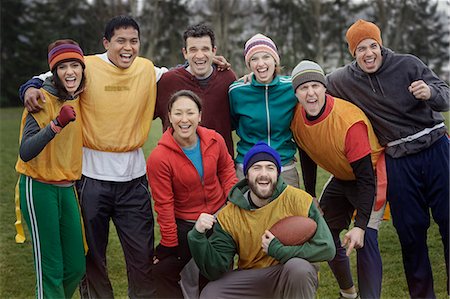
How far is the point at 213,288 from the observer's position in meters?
4.11

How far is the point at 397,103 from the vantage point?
178 inches

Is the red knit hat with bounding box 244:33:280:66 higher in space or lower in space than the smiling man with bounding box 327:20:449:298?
higher

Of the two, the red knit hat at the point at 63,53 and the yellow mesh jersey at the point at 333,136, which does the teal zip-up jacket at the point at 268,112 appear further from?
the red knit hat at the point at 63,53

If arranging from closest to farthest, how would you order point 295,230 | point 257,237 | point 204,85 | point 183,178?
point 295,230
point 257,237
point 183,178
point 204,85

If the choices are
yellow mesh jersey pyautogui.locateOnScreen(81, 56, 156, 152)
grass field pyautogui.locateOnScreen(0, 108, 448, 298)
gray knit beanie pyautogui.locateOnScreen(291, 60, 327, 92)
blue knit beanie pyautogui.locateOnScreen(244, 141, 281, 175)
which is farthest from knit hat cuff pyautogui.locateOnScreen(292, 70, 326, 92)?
grass field pyautogui.locateOnScreen(0, 108, 448, 298)

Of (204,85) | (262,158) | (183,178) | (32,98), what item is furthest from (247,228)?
(32,98)

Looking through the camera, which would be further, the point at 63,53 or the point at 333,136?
the point at 333,136

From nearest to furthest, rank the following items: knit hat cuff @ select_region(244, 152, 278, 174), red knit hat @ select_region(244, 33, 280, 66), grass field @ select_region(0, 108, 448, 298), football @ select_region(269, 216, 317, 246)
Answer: football @ select_region(269, 216, 317, 246), knit hat cuff @ select_region(244, 152, 278, 174), red knit hat @ select_region(244, 33, 280, 66), grass field @ select_region(0, 108, 448, 298)

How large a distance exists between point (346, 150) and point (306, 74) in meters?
0.63

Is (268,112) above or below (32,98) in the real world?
below

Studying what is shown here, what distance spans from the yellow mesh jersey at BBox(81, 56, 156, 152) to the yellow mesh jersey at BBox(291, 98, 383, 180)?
121cm

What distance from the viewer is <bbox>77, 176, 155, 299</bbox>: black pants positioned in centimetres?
450

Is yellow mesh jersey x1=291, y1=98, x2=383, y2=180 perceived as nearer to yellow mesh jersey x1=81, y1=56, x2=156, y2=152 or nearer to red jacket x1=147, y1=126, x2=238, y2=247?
red jacket x1=147, y1=126, x2=238, y2=247

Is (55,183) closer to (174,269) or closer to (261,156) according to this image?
(174,269)
